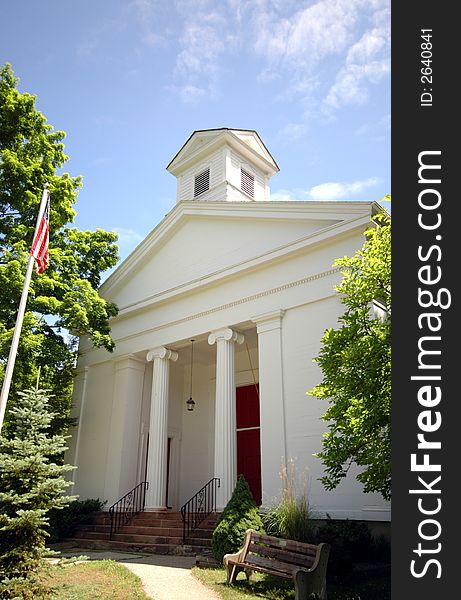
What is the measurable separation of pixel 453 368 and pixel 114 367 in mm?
16030

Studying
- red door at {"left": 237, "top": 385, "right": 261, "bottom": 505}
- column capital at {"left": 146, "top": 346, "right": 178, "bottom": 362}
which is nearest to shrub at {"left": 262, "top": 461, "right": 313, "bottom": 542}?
red door at {"left": 237, "top": 385, "right": 261, "bottom": 505}

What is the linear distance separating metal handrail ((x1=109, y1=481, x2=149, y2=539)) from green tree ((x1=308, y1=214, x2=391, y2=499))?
9.72 meters

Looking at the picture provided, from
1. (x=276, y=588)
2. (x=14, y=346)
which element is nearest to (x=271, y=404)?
(x=276, y=588)

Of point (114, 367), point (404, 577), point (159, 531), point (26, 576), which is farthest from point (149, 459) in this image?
point (404, 577)

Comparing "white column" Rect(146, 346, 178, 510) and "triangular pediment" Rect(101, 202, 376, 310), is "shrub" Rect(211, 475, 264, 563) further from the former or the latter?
"triangular pediment" Rect(101, 202, 376, 310)

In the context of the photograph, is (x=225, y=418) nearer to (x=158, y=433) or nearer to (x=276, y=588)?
(x=158, y=433)

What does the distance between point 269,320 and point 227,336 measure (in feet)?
5.26

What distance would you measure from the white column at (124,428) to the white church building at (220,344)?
0.16 feet

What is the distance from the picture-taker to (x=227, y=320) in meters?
15.2

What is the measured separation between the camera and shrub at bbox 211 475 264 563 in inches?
385

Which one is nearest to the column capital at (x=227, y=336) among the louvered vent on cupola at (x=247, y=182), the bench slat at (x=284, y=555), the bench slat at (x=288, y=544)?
the bench slat at (x=288, y=544)

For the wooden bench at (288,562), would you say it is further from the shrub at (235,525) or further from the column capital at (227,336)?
the column capital at (227,336)

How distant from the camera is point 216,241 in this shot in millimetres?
16797

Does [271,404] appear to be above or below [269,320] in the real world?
below
